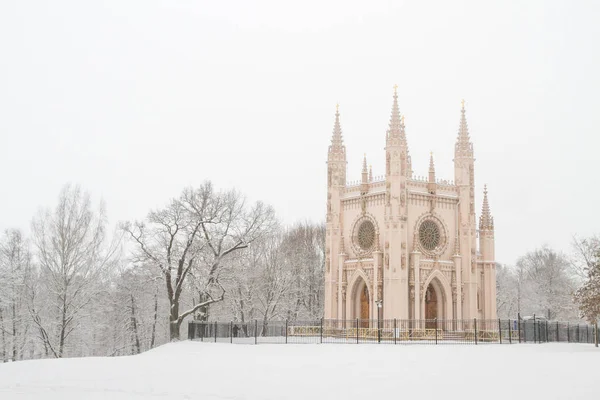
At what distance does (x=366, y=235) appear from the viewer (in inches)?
1783

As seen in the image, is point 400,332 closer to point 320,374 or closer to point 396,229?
point 396,229

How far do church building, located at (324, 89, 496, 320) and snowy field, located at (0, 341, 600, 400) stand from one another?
42.4 feet

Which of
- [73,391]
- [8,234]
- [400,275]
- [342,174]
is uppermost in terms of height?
[342,174]

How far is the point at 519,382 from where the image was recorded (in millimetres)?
19844

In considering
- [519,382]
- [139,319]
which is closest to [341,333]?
[139,319]

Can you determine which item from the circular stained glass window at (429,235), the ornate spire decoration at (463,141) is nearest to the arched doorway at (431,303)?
the circular stained glass window at (429,235)

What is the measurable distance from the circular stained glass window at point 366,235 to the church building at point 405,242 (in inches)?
2.7

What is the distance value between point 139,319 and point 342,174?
2121cm

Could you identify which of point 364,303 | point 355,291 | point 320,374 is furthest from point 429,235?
point 320,374

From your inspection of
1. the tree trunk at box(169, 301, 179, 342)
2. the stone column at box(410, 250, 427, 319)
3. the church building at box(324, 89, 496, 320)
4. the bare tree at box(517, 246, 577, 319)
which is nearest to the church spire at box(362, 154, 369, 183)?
the church building at box(324, 89, 496, 320)

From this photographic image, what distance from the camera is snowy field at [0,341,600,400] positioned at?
19516 mm

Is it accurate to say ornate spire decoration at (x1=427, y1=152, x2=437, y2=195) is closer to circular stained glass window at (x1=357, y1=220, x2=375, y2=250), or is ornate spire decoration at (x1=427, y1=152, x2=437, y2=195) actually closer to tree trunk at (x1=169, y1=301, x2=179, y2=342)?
circular stained glass window at (x1=357, y1=220, x2=375, y2=250)

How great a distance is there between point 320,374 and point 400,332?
17.7m

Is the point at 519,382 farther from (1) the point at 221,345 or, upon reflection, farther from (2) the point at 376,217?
(2) the point at 376,217
